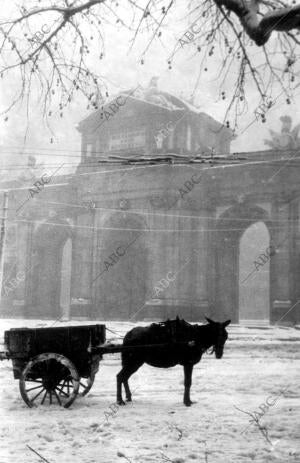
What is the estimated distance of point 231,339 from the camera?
20.1 m

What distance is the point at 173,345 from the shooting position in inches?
331

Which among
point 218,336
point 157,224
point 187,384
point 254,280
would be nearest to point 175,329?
point 218,336

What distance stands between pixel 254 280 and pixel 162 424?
125 ft

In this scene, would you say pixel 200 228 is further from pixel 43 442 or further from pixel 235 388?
pixel 43 442

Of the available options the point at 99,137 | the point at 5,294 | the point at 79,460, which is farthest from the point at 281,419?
the point at 5,294

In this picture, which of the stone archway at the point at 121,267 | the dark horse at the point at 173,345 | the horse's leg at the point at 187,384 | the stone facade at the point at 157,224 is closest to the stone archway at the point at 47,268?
the stone facade at the point at 157,224

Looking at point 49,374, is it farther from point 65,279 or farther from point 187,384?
point 65,279

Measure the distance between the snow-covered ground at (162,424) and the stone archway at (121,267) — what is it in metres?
19.0

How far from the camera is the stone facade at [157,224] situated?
28.1 m

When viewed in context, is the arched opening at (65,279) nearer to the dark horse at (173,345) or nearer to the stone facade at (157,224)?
the stone facade at (157,224)

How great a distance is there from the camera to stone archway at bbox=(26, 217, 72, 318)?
34.4 meters

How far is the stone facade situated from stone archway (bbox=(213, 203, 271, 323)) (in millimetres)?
58

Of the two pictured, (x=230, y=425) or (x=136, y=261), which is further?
(x=136, y=261)

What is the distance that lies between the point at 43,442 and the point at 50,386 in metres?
2.21
